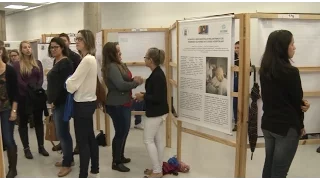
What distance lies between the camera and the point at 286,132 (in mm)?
2244

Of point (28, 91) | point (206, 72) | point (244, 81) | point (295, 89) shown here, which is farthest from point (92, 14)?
point (295, 89)

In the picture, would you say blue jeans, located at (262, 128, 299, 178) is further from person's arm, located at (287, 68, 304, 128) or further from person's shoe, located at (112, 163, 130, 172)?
person's shoe, located at (112, 163, 130, 172)

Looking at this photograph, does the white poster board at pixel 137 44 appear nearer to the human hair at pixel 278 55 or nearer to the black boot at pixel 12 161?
the black boot at pixel 12 161

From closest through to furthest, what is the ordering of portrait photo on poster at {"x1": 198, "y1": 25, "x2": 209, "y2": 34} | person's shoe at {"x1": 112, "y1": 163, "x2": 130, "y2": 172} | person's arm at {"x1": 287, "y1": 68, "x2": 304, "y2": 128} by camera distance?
person's arm at {"x1": 287, "y1": 68, "x2": 304, "y2": 128} < portrait photo on poster at {"x1": 198, "y1": 25, "x2": 209, "y2": 34} < person's shoe at {"x1": 112, "y1": 163, "x2": 130, "y2": 172}

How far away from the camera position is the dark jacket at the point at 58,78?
323cm

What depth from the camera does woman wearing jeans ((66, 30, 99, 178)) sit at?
289cm

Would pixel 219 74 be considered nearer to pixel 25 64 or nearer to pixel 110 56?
pixel 110 56

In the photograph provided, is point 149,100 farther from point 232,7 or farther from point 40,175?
point 232,7

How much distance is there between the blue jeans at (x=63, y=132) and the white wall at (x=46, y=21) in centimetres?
750

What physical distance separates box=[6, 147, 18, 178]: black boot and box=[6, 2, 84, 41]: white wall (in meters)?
7.69

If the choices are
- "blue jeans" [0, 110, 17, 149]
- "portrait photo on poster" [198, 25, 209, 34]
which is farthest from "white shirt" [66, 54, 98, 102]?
"portrait photo on poster" [198, 25, 209, 34]

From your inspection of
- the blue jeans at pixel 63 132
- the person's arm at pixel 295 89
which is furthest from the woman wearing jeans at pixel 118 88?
the person's arm at pixel 295 89

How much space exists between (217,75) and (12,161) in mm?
2241

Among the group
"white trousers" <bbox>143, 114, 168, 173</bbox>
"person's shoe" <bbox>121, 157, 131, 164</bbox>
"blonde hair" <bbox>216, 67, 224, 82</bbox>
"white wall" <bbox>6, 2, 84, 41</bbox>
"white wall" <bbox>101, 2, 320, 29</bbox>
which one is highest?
"white wall" <bbox>6, 2, 84, 41</bbox>
